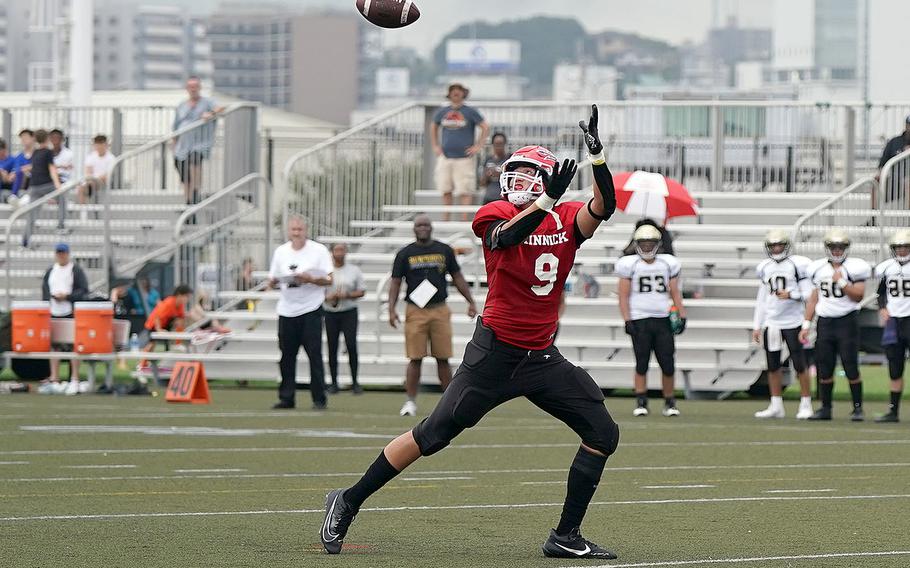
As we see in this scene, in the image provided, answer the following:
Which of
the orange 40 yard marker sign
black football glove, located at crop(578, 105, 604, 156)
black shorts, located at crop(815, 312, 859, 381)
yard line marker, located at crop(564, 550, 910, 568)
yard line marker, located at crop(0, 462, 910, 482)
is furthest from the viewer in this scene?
the orange 40 yard marker sign

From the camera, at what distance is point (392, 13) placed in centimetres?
1012

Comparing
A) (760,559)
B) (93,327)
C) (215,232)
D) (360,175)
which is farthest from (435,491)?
(360,175)

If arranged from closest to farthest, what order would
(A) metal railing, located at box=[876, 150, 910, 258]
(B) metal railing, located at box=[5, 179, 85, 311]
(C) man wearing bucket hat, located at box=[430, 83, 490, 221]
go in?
(A) metal railing, located at box=[876, 150, 910, 258]
(B) metal railing, located at box=[5, 179, 85, 311]
(C) man wearing bucket hat, located at box=[430, 83, 490, 221]

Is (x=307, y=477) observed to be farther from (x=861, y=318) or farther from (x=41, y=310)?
(x=861, y=318)

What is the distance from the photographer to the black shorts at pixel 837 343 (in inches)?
655

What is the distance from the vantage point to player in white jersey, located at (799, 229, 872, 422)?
16516 millimetres

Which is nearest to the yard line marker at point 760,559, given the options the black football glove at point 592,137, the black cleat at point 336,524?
the black cleat at point 336,524

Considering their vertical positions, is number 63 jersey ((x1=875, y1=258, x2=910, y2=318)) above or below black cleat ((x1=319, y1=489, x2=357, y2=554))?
above

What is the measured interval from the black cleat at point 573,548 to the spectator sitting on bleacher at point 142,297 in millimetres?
16179

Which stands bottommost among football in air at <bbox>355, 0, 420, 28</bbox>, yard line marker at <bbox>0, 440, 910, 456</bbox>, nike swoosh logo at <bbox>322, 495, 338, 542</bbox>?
yard line marker at <bbox>0, 440, 910, 456</bbox>

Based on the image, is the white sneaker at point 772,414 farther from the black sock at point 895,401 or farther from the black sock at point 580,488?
the black sock at point 580,488

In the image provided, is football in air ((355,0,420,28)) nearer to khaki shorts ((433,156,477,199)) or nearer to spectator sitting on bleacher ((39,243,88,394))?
spectator sitting on bleacher ((39,243,88,394))

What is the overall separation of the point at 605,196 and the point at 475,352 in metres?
0.96

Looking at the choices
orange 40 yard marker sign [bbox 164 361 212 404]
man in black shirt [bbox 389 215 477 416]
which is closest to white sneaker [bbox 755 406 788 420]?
man in black shirt [bbox 389 215 477 416]
